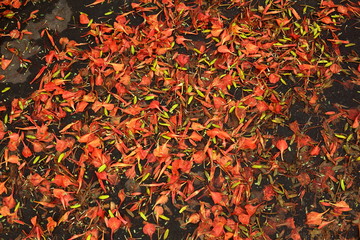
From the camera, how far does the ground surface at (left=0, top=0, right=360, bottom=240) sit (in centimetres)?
211

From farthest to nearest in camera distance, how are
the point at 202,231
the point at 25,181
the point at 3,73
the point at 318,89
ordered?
the point at 3,73
the point at 318,89
the point at 25,181
the point at 202,231

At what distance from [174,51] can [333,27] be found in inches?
38.8

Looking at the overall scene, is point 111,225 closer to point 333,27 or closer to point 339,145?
point 339,145

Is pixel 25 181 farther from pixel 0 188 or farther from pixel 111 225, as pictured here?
pixel 111 225

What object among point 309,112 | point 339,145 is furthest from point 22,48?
point 339,145

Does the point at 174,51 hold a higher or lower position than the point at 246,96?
higher

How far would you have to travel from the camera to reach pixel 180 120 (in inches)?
89.6

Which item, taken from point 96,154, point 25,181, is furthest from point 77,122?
point 25,181

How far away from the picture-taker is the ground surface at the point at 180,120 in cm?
211

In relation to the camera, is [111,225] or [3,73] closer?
[111,225]

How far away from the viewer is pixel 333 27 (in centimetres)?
253

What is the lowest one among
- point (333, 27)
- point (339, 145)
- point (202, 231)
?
point (202, 231)

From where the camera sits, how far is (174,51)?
8.21 feet

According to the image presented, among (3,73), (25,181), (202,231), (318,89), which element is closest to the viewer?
(202,231)
